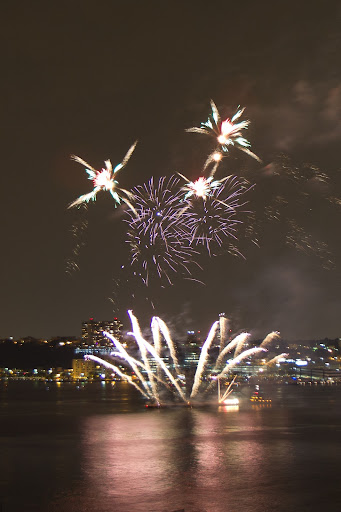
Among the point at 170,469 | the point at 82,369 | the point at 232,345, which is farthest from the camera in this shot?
the point at 82,369

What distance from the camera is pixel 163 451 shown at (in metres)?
22.7

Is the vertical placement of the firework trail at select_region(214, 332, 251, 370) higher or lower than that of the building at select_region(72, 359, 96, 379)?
lower

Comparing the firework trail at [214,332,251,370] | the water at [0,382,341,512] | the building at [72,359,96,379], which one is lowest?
the water at [0,382,341,512]

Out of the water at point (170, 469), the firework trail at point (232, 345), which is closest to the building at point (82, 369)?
the firework trail at point (232, 345)

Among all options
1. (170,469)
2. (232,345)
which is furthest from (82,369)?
(170,469)

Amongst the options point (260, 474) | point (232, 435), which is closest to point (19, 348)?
point (232, 435)

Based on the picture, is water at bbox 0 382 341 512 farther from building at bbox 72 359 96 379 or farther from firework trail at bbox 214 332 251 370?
building at bbox 72 359 96 379

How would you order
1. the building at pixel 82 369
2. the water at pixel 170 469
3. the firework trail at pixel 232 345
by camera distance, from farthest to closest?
1. the building at pixel 82 369
2. the firework trail at pixel 232 345
3. the water at pixel 170 469

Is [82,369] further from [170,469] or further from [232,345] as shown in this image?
[170,469]

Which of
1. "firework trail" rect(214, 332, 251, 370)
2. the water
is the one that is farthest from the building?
the water

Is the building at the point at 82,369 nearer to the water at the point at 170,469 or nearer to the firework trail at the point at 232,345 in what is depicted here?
the firework trail at the point at 232,345

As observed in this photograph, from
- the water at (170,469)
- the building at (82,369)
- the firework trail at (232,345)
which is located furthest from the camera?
the building at (82,369)

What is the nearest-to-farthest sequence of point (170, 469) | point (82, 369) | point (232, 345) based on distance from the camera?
point (170, 469), point (232, 345), point (82, 369)

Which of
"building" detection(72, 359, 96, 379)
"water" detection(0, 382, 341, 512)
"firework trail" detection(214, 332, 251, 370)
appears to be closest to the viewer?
"water" detection(0, 382, 341, 512)
